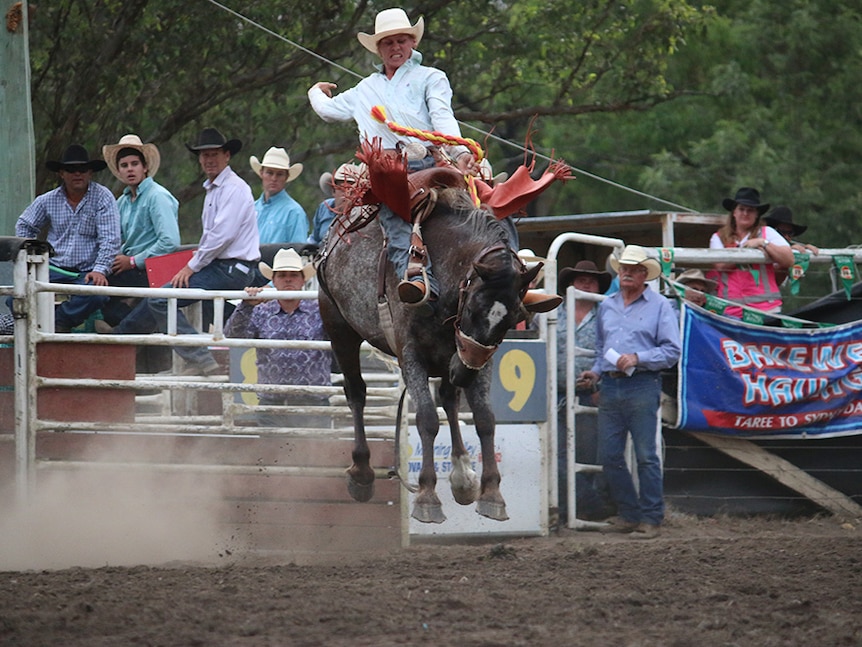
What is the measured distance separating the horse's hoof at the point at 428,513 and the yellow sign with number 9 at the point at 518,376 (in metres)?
2.95

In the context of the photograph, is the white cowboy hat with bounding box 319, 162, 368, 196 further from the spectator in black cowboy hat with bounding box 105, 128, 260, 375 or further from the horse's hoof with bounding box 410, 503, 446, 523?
the horse's hoof with bounding box 410, 503, 446, 523

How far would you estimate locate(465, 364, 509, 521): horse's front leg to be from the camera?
6.48m

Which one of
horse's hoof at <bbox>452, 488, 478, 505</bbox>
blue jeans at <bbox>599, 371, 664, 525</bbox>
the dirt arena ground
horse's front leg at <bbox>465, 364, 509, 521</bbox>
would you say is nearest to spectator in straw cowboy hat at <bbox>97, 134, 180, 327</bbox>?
the dirt arena ground

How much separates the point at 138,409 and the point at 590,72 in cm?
929

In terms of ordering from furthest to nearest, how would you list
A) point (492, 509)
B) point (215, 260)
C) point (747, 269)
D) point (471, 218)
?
1. point (747, 269)
2. point (215, 260)
3. point (471, 218)
4. point (492, 509)

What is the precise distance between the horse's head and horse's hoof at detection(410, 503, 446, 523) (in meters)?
0.73

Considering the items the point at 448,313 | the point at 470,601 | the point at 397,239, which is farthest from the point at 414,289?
the point at 470,601

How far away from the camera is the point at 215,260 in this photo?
9.39 meters

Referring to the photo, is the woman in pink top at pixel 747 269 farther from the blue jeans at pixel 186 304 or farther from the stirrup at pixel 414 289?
the stirrup at pixel 414 289

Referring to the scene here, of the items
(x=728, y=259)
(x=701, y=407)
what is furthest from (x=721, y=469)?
(x=728, y=259)

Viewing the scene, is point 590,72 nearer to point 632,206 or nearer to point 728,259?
point 632,206

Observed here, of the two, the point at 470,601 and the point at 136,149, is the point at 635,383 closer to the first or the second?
the point at 470,601

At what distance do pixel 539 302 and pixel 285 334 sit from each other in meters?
2.68

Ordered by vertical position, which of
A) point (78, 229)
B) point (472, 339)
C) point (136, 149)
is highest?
point (136, 149)
